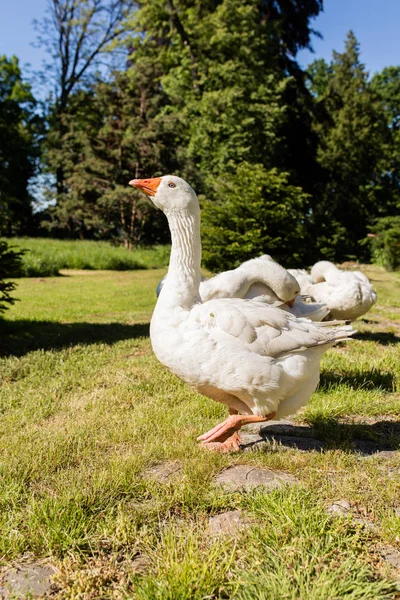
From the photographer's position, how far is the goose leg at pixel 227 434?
2.83 m

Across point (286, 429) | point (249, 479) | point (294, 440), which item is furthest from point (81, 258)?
point (249, 479)

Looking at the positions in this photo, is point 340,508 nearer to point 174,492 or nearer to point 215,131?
point 174,492

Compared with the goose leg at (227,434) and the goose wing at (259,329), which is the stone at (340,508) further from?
the goose wing at (259,329)

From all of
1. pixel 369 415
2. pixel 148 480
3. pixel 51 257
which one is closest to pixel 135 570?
pixel 148 480

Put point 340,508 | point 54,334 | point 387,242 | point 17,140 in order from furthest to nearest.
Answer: point 17,140
point 387,242
point 54,334
point 340,508

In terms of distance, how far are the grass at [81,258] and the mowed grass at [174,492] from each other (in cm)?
1175

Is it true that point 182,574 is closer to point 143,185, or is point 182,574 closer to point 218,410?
point 218,410

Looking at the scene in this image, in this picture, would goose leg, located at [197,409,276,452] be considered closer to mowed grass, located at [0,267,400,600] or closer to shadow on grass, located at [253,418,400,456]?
mowed grass, located at [0,267,400,600]

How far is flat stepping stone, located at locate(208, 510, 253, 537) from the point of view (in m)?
2.01

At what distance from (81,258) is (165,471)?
16759 millimetres

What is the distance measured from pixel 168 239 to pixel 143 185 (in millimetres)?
21214

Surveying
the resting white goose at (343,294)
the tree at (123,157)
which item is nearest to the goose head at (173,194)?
the resting white goose at (343,294)

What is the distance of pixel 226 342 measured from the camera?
2.62 metres

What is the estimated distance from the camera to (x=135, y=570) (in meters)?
1.76
